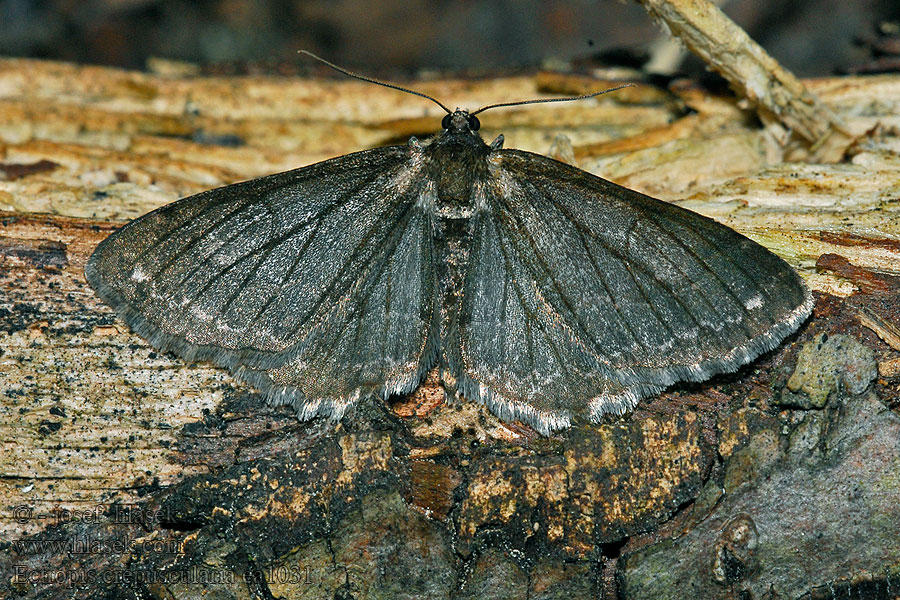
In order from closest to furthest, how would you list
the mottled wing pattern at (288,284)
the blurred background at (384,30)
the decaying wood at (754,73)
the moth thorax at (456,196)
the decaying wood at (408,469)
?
the decaying wood at (408,469)
the mottled wing pattern at (288,284)
the moth thorax at (456,196)
the decaying wood at (754,73)
the blurred background at (384,30)

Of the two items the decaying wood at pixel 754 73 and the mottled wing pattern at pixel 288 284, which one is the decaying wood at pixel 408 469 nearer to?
the mottled wing pattern at pixel 288 284

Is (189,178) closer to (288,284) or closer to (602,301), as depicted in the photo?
(288,284)

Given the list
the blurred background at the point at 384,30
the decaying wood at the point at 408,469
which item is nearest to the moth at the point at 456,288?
the decaying wood at the point at 408,469

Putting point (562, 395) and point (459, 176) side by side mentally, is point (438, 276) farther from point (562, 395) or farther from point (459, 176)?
point (562, 395)

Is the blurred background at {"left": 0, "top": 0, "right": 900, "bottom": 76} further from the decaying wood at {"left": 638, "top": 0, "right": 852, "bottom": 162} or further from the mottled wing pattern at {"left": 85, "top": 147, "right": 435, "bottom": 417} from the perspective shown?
the mottled wing pattern at {"left": 85, "top": 147, "right": 435, "bottom": 417}

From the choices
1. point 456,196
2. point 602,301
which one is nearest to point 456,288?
point 456,196

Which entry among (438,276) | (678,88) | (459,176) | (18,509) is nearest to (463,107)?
(678,88)
